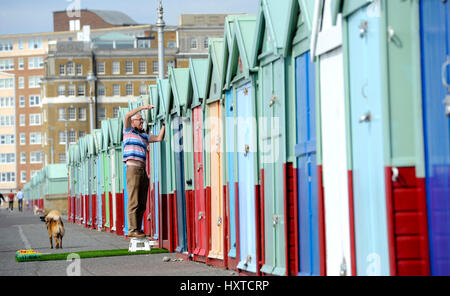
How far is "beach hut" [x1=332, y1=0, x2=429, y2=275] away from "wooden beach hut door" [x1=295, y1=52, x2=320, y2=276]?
2043 mm

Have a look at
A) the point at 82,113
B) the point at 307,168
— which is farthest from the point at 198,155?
the point at 82,113

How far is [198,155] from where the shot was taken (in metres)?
17.0

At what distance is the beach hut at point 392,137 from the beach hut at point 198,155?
8.29 meters

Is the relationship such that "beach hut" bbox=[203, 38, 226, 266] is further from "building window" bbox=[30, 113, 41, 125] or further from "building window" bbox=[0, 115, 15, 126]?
"building window" bbox=[0, 115, 15, 126]

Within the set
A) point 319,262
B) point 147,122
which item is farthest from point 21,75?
point 319,262

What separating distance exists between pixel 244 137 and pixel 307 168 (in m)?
3.12

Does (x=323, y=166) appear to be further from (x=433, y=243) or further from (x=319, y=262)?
(x=433, y=243)

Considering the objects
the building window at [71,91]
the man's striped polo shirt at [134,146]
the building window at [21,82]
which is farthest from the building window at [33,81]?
the man's striped polo shirt at [134,146]

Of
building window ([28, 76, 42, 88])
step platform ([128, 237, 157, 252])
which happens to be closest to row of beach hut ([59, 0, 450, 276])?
step platform ([128, 237, 157, 252])

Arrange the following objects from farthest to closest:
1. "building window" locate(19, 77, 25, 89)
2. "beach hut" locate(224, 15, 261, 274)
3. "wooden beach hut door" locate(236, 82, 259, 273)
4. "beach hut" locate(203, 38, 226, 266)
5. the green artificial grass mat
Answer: "building window" locate(19, 77, 25, 89)
the green artificial grass mat
"beach hut" locate(203, 38, 226, 266)
"wooden beach hut door" locate(236, 82, 259, 273)
"beach hut" locate(224, 15, 261, 274)

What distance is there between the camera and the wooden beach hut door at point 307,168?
10195 millimetres

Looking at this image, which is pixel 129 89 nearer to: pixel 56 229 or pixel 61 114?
pixel 61 114

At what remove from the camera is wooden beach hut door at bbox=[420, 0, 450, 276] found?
6852 millimetres

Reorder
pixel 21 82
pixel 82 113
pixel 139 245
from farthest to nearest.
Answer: pixel 21 82 → pixel 82 113 → pixel 139 245
